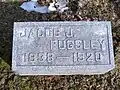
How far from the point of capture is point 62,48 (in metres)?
3.24

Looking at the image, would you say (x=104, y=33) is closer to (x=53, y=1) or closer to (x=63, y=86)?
(x=63, y=86)

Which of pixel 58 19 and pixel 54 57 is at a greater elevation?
pixel 58 19

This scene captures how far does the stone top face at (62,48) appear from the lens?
3.18 m

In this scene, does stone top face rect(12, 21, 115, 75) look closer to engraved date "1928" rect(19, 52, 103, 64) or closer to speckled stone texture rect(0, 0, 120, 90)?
engraved date "1928" rect(19, 52, 103, 64)

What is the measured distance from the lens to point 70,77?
357 centimetres

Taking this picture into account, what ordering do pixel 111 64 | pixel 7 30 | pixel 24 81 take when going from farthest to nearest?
pixel 7 30
pixel 24 81
pixel 111 64

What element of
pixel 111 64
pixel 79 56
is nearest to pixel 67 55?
pixel 79 56

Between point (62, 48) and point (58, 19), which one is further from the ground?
point (58, 19)

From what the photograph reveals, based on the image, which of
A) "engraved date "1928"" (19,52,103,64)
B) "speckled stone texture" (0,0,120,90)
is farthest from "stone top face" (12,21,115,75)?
"speckled stone texture" (0,0,120,90)

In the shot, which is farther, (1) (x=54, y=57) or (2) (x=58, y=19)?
(2) (x=58, y=19)

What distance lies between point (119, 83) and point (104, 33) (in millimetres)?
638

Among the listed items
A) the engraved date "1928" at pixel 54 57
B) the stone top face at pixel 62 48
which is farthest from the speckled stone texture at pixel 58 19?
the engraved date "1928" at pixel 54 57

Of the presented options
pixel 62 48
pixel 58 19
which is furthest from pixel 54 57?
pixel 58 19

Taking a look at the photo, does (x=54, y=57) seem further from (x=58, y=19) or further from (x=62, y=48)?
(x=58, y=19)
